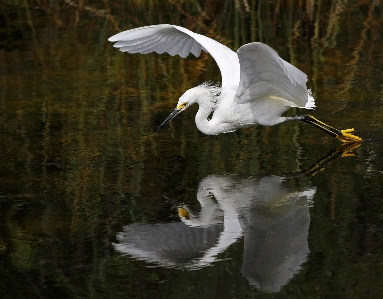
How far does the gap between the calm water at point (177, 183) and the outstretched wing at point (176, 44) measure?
0.61 m

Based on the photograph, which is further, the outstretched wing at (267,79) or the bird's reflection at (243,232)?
the outstretched wing at (267,79)

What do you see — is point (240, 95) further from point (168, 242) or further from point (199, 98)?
point (168, 242)

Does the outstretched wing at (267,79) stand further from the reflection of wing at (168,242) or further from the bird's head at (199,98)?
the reflection of wing at (168,242)

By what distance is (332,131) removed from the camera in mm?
6566

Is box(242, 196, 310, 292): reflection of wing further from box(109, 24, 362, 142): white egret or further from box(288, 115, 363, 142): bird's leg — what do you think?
box(288, 115, 363, 142): bird's leg

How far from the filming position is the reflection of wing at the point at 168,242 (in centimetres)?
455

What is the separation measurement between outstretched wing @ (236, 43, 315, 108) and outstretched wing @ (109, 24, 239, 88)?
0.38 m

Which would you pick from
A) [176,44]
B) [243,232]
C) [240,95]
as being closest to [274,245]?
[243,232]

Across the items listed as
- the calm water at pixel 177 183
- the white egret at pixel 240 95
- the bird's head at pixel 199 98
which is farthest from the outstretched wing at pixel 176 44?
the calm water at pixel 177 183

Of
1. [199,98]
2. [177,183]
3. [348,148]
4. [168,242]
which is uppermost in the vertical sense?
[199,98]

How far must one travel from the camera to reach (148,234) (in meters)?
4.89

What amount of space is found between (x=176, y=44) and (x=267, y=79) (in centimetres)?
149

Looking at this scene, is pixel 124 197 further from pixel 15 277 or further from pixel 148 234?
pixel 15 277

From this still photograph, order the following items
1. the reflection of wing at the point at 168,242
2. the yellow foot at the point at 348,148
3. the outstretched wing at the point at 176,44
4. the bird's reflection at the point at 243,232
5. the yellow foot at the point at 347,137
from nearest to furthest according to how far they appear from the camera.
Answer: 1. the bird's reflection at the point at 243,232
2. the reflection of wing at the point at 168,242
3. the yellow foot at the point at 348,148
4. the yellow foot at the point at 347,137
5. the outstretched wing at the point at 176,44
